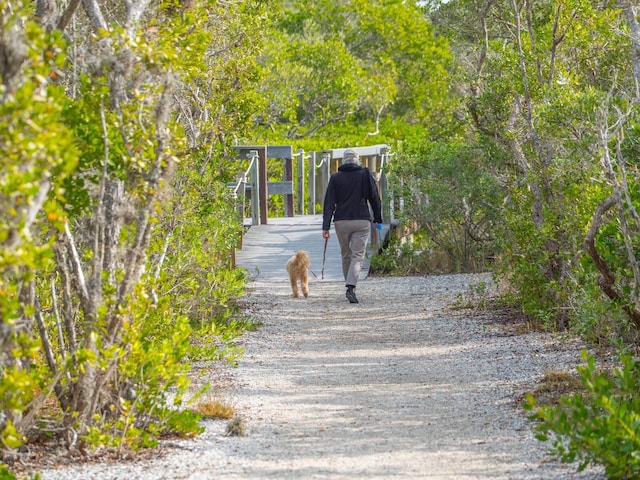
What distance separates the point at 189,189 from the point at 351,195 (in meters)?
2.92

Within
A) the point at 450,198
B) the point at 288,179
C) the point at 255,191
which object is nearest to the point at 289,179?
the point at 288,179

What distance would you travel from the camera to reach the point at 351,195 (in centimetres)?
1308

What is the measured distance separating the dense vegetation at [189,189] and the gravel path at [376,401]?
0.39 m

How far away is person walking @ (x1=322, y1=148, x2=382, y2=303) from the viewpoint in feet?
42.8

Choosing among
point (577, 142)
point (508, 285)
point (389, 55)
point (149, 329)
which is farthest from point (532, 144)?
point (389, 55)

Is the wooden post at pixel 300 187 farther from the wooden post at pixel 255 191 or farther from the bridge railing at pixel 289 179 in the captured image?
the wooden post at pixel 255 191

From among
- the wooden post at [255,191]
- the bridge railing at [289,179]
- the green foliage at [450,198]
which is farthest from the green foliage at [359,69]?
the green foliage at [450,198]

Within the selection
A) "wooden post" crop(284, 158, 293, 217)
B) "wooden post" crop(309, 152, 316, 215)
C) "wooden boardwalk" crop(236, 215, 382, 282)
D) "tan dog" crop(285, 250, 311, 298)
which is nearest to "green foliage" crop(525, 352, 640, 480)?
"tan dog" crop(285, 250, 311, 298)

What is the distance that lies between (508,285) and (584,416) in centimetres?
699

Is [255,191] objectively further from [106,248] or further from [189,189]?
[106,248]

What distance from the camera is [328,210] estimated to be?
517 inches

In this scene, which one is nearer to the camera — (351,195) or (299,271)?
(351,195)

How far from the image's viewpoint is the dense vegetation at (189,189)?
525 cm

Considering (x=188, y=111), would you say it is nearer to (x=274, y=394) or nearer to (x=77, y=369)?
(x=274, y=394)
